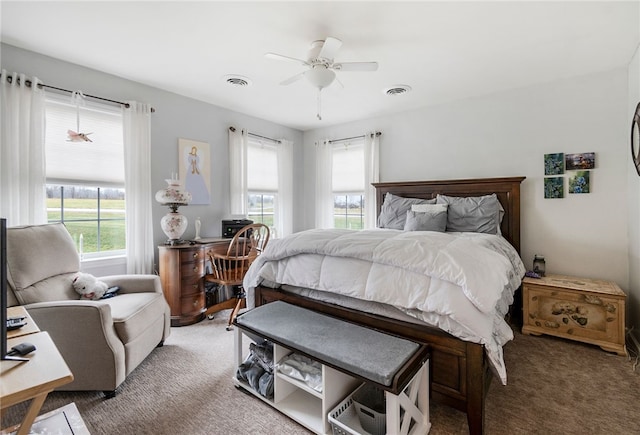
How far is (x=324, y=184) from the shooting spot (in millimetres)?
4699

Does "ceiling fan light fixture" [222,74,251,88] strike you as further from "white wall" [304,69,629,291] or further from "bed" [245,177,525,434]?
"white wall" [304,69,629,291]

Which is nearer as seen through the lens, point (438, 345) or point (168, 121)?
point (438, 345)

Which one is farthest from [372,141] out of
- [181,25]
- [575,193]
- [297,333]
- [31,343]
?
[31,343]

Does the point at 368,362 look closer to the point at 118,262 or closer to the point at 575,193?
the point at 118,262

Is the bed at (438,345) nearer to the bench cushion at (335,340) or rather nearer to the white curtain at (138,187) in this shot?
the bench cushion at (335,340)

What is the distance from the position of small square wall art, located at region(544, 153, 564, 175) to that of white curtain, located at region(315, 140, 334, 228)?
8.99ft

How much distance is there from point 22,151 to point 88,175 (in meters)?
0.48

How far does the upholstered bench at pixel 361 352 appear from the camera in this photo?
127cm

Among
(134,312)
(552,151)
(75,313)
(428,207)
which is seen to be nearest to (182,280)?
(134,312)

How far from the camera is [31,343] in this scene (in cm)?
108

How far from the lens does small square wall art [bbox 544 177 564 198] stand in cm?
298

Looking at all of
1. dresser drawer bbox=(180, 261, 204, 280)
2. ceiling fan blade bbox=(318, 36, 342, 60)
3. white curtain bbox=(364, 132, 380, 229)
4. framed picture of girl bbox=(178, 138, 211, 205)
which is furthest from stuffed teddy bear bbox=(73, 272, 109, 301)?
white curtain bbox=(364, 132, 380, 229)

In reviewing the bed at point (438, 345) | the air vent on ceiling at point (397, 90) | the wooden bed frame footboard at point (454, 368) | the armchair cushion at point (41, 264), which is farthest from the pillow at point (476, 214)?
the armchair cushion at point (41, 264)

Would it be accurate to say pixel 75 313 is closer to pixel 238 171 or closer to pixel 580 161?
pixel 238 171
